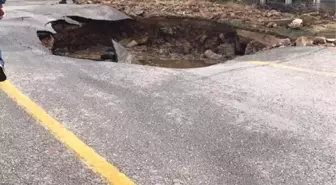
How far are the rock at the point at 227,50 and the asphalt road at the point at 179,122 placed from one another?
3.13 meters

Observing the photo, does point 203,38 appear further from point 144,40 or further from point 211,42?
point 144,40

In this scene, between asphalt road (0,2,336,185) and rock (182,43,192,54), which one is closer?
asphalt road (0,2,336,185)

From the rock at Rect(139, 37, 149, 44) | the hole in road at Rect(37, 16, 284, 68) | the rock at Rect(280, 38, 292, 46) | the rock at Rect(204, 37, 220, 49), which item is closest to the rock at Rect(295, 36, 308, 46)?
the rock at Rect(280, 38, 292, 46)

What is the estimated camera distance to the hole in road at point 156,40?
11.0 metres

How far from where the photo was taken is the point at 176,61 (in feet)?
37.0

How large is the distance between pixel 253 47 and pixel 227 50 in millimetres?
846

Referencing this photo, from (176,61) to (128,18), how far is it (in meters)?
2.21

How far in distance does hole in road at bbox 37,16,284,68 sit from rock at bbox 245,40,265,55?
0.03 meters

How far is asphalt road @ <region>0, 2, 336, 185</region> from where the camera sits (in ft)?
12.0

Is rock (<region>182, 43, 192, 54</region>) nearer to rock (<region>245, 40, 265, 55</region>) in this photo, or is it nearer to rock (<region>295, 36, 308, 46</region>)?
rock (<region>245, 40, 265, 55</region>)

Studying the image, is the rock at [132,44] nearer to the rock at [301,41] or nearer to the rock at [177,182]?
the rock at [301,41]

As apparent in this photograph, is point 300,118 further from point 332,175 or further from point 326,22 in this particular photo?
point 326,22

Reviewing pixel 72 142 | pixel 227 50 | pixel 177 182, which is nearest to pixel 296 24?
pixel 227 50

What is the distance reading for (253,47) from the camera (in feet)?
34.0
